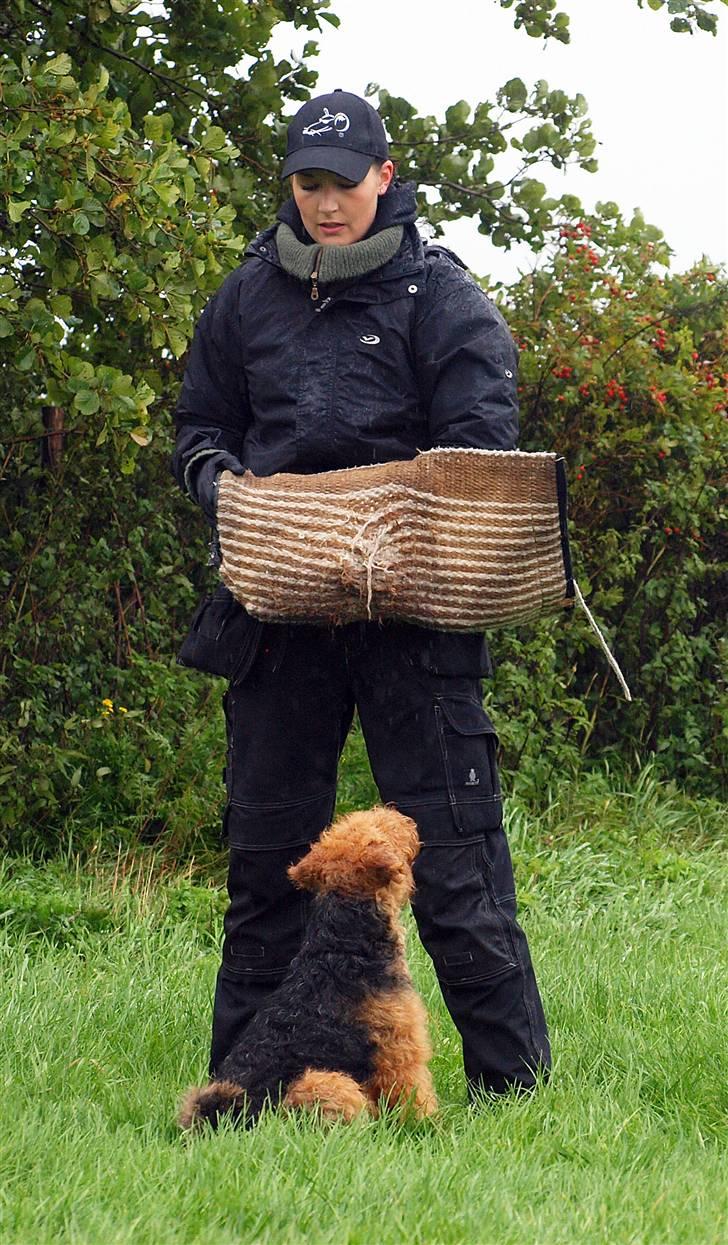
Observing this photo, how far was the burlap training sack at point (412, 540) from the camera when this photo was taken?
369 cm

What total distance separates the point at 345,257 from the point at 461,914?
69.4 inches

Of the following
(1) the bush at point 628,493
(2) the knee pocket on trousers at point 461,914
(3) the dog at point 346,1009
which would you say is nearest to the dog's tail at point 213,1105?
(3) the dog at point 346,1009

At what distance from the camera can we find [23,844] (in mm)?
6906

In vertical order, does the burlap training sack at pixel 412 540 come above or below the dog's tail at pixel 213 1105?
above

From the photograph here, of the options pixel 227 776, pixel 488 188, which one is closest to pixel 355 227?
pixel 227 776

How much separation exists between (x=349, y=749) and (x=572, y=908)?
152 cm

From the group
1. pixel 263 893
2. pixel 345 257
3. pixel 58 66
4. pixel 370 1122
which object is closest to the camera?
pixel 370 1122

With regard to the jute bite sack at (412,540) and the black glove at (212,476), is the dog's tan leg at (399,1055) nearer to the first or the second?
the jute bite sack at (412,540)

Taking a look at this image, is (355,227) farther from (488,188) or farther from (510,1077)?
(488,188)

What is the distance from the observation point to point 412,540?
12.2ft

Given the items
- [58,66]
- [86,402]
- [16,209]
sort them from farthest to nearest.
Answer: [86,402] < [58,66] < [16,209]

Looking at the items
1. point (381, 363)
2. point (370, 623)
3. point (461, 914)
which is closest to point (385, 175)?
point (381, 363)

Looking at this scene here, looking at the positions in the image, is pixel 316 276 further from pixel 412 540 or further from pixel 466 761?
pixel 466 761

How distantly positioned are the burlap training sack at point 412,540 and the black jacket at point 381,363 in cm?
14
